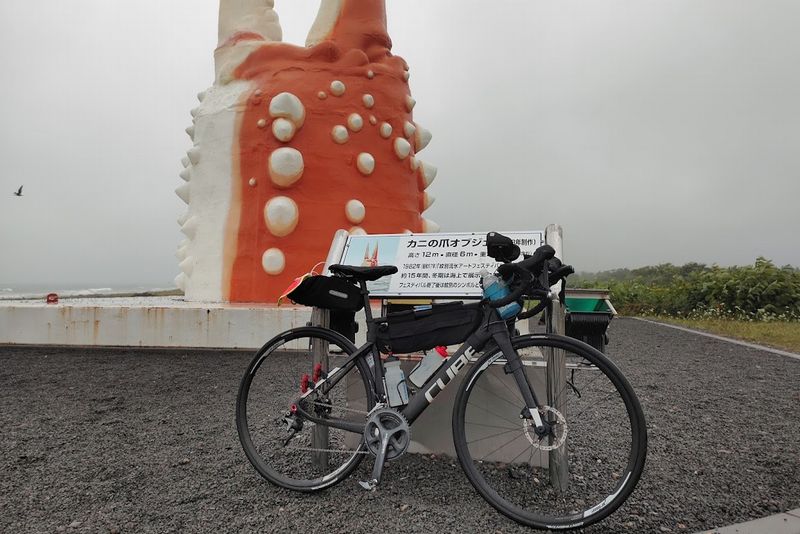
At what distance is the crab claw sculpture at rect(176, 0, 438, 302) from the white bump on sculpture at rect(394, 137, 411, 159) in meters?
0.02

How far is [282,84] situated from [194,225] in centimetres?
268

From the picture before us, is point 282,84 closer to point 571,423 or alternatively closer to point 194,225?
point 194,225

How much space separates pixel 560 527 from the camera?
2039 mm

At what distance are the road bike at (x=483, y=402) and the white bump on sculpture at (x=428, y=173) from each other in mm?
6493

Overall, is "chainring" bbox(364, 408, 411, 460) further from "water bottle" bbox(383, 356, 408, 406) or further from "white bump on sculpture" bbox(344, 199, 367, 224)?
"white bump on sculpture" bbox(344, 199, 367, 224)

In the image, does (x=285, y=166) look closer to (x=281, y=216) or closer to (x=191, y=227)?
(x=281, y=216)

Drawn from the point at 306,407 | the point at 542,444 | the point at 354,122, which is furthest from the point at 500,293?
the point at 354,122

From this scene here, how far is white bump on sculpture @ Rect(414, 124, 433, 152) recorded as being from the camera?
907cm

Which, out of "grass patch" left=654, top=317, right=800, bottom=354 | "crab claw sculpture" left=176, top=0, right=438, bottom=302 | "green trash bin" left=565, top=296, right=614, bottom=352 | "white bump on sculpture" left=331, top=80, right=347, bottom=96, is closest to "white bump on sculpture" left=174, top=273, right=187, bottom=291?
"crab claw sculpture" left=176, top=0, right=438, bottom=302

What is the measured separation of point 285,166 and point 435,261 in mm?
4874

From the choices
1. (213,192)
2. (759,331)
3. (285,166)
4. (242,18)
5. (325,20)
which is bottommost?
(759,331)

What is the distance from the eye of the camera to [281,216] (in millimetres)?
7113

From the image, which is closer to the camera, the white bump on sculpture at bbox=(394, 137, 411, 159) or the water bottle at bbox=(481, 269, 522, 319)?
the water bottle at bbox=(481, 269, 522, 319)

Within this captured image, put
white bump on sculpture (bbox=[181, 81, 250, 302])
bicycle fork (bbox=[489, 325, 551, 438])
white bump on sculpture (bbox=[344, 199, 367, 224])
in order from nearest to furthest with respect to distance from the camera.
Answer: bicycle fork (bbox=[489, 325, 551, 438]) < white bump on sculpture (bbox=[344, 199, 367, 224]) < white bump on sculpture (bbox=[181, 81, 250, 302])
